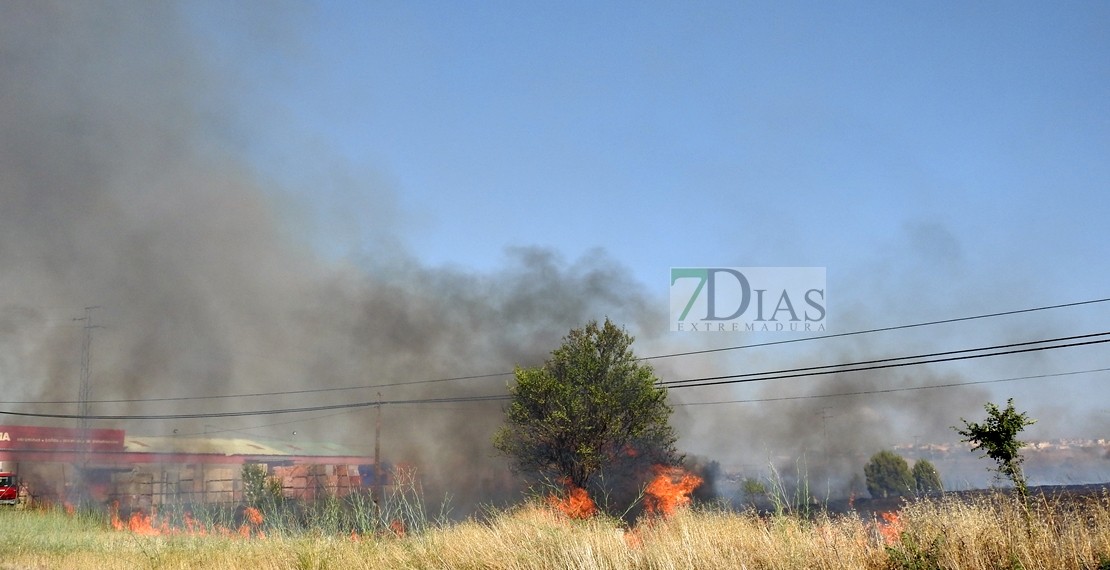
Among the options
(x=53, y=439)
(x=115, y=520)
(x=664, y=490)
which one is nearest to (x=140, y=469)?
(x=53, y=439)

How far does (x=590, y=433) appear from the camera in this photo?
139 ft

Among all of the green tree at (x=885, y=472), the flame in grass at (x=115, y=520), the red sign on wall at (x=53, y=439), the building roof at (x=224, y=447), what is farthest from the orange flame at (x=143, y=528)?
the green tree at (x=885, y=472)

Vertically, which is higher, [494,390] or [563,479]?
[494,390]

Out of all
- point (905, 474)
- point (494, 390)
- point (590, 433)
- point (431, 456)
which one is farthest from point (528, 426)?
point (905, 474)

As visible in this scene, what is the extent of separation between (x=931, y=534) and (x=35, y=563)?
1718 cm

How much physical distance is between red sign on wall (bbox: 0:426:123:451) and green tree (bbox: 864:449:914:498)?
208 ft

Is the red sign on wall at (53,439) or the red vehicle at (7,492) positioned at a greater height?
the red sign on wall at (53,439)

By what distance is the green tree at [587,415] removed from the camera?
4225 centimetres

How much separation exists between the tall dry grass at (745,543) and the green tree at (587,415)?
2813 centimetres

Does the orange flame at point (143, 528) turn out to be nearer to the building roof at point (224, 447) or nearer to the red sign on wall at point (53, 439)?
the red sign on wall at point (53, 439)

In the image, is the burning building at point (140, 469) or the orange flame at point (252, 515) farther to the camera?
the burning building at point (140, 469)

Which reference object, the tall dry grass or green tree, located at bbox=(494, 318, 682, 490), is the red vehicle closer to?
green tree, located at bbox=(494, 318, 682, 490)

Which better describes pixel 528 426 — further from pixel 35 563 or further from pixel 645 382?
pixel 35 563

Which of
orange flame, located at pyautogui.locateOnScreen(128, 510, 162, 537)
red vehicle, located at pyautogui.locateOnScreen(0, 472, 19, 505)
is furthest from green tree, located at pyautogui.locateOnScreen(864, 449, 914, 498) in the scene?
red vehicle, located at pyautogui.locateOnScreen(0, 472, 19, 505)
